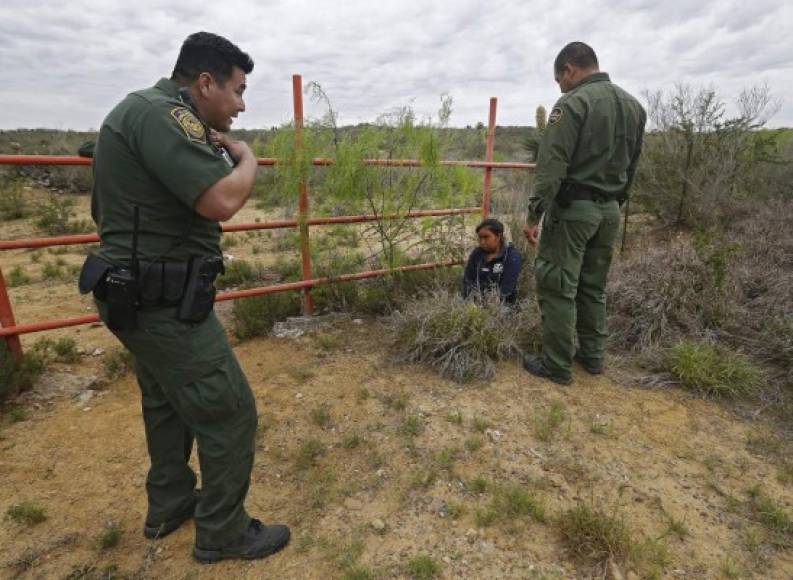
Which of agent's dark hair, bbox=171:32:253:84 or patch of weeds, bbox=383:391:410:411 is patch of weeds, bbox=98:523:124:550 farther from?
agent's dark hair, bbox=171:32:253:84

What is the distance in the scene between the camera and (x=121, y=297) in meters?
1.66

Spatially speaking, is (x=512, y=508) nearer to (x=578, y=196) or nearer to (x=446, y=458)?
(x=446, y=458)

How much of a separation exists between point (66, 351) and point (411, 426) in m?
2.75

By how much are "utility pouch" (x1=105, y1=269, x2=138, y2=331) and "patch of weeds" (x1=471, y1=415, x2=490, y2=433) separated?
1.92 metres

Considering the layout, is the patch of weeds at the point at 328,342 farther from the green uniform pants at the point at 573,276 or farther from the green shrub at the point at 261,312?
the green uniform pants at the point at 573,276

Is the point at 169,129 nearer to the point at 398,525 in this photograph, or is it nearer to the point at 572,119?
the point at 398,525

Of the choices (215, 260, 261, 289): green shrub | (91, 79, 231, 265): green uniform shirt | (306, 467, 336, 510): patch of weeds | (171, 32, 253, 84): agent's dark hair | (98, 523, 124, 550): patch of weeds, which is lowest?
(98, 523, 124, 550): patch of weeds

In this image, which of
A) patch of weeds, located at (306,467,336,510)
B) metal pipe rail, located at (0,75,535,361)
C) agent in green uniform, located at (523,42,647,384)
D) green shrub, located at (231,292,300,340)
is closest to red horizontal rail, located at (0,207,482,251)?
metal pipe rail, located at (0,75,535,361)

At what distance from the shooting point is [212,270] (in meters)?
1.84

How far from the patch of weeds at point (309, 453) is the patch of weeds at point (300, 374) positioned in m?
0.71

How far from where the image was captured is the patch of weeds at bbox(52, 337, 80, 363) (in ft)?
12.0

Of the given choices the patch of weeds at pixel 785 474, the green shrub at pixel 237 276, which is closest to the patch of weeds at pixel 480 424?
the patch of weeds at pixel 785 474

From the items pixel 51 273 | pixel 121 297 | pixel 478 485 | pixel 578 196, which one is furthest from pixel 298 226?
pixel 51 273

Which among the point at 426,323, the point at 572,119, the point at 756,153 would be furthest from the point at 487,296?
the point at 756,153
